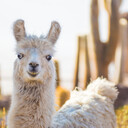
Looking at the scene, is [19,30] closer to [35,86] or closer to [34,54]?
[34,54]

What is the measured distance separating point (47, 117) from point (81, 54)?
29.0 feet

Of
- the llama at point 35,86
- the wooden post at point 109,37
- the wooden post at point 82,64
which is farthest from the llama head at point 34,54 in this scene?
the wooden post at point 82,64

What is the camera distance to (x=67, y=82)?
16.3m

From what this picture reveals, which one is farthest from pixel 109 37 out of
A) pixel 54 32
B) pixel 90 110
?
pixel 54 32

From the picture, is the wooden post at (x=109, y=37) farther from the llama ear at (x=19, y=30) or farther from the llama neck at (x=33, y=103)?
the llama neck at (x=33, y=103)

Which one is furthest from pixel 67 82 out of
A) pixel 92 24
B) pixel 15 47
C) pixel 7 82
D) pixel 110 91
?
pixel 15 47

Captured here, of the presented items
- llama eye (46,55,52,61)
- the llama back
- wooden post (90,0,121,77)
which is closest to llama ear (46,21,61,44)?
llama eye (46,55,52,61)

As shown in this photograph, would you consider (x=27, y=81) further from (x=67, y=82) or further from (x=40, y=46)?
(x=67, y=82)

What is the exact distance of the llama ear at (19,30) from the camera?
12.3 feet

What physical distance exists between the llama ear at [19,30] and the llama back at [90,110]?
3.38ft

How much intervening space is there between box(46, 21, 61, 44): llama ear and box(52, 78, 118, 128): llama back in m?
0.92

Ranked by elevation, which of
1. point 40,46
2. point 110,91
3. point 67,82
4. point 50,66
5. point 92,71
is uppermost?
point 40,46

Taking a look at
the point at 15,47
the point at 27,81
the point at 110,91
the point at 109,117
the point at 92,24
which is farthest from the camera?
the point at 92,24

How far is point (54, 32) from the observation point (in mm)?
3842
